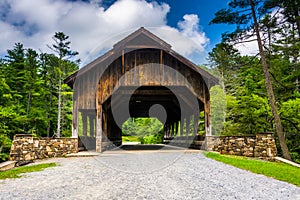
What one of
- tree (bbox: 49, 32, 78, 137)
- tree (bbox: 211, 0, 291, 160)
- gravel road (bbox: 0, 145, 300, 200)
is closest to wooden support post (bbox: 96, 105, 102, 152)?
gravel road (bbox: 0, 145, 300, 200)

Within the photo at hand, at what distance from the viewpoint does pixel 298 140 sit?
14.5 meters

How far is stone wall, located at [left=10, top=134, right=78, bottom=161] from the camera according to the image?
920cm

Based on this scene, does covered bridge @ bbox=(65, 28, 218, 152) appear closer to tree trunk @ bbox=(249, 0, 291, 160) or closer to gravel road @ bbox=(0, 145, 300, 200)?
tree trunk @ bbox=(249, 0, 291, 160)

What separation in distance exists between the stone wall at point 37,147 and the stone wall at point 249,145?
674cm

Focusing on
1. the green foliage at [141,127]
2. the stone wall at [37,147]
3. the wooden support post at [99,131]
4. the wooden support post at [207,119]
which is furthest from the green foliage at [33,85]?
the green foliage at [141,127]

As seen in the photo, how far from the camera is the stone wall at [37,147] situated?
30.2ft

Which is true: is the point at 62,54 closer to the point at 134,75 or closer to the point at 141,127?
the point at 134,75

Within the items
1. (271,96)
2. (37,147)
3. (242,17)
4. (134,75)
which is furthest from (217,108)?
(37,147)

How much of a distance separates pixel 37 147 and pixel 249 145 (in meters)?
8.07

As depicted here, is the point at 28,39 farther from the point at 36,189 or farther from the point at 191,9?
the point at 36,189

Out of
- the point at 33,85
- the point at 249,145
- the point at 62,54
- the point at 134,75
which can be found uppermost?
the point at 62,54

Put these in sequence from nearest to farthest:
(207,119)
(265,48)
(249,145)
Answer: (249,145)
(265,48)
(207,119)

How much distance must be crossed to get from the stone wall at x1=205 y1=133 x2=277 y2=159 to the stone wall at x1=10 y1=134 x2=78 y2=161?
22.1 feet

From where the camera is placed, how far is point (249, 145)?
34.4 ft
